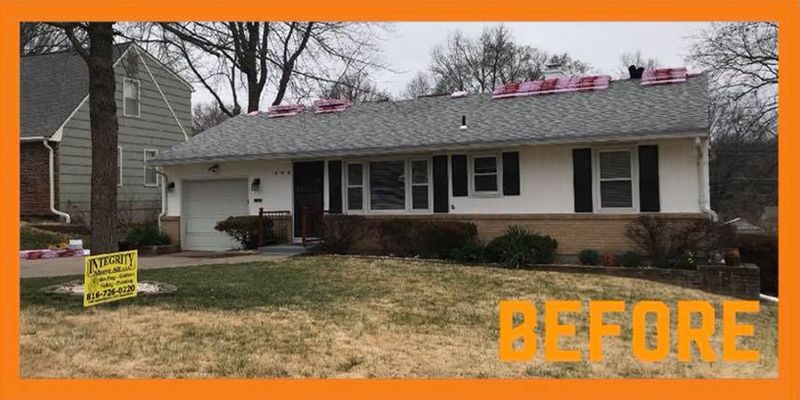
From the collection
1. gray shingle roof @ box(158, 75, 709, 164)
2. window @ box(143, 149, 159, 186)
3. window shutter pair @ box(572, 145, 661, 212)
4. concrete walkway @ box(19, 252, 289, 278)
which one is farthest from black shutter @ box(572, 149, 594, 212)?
window @ box(143, 149, 159, 186)

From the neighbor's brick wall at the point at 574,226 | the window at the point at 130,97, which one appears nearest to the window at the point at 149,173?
the window at the point at 130,97

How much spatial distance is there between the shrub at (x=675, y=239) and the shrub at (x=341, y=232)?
5963mm

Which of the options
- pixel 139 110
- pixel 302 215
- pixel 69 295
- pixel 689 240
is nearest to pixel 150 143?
pixel 139 110

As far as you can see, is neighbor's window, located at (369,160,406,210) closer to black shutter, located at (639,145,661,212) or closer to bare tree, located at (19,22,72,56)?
black shutter, located at (639,145,661,212)

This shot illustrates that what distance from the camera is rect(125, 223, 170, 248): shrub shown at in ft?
57.0

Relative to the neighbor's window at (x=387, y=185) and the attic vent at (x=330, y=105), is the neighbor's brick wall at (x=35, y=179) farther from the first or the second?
the neighbor's window at (x=387, y=185)

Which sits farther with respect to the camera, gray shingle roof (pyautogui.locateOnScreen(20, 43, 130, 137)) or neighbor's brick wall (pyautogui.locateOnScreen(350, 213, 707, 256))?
gray shingle roof (pyautogui.locateOnScreen(20, 43, 130, 137))

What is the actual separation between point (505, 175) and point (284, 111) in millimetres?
8380

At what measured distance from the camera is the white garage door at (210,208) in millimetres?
17906

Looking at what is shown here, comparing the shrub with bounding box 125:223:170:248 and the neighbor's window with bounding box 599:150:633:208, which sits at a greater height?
the neighbor's window with bounding box 599:150:633:208

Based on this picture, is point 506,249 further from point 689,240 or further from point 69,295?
point 69,295

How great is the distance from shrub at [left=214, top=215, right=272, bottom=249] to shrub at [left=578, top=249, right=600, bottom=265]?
7.95 m

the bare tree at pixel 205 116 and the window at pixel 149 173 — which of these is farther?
the bare tree at pixel 205 116

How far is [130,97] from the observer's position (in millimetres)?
23344
